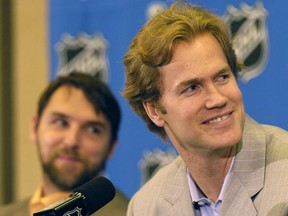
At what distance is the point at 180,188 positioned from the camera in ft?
6.52

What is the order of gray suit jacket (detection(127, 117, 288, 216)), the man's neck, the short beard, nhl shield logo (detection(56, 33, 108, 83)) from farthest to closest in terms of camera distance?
nhl shield logo (detection(56, 33, 108, 83)) → the short beard → the man's neck → gray suit jacket (detection(127, 117, 288, 216))

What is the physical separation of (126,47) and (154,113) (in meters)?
0.88

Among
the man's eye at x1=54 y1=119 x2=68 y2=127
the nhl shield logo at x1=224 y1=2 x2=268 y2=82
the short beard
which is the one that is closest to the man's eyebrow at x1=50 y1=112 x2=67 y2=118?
the man's eye at x1=54 y1=119 x2=68 y2=127

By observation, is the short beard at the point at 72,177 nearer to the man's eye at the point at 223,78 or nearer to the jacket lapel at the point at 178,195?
the jacket lapel at the point at 178,195

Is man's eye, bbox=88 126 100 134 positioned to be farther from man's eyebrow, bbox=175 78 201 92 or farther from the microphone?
the microphone

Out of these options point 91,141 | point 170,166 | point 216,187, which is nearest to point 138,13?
point 91,141

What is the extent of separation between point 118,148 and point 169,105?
1068mm

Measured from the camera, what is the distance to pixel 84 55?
3100mm

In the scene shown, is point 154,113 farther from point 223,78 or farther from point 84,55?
point 84,55

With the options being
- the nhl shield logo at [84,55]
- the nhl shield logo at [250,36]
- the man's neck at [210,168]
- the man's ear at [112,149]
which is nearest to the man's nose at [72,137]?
the man's ear at [112,149]

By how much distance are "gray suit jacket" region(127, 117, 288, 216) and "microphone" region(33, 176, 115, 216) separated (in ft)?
1.23

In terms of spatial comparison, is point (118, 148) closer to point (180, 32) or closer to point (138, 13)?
point (138, 13)

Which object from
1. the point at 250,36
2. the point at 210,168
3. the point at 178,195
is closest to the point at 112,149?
the point at 250,36

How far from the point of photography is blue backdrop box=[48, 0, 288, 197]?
227cm
